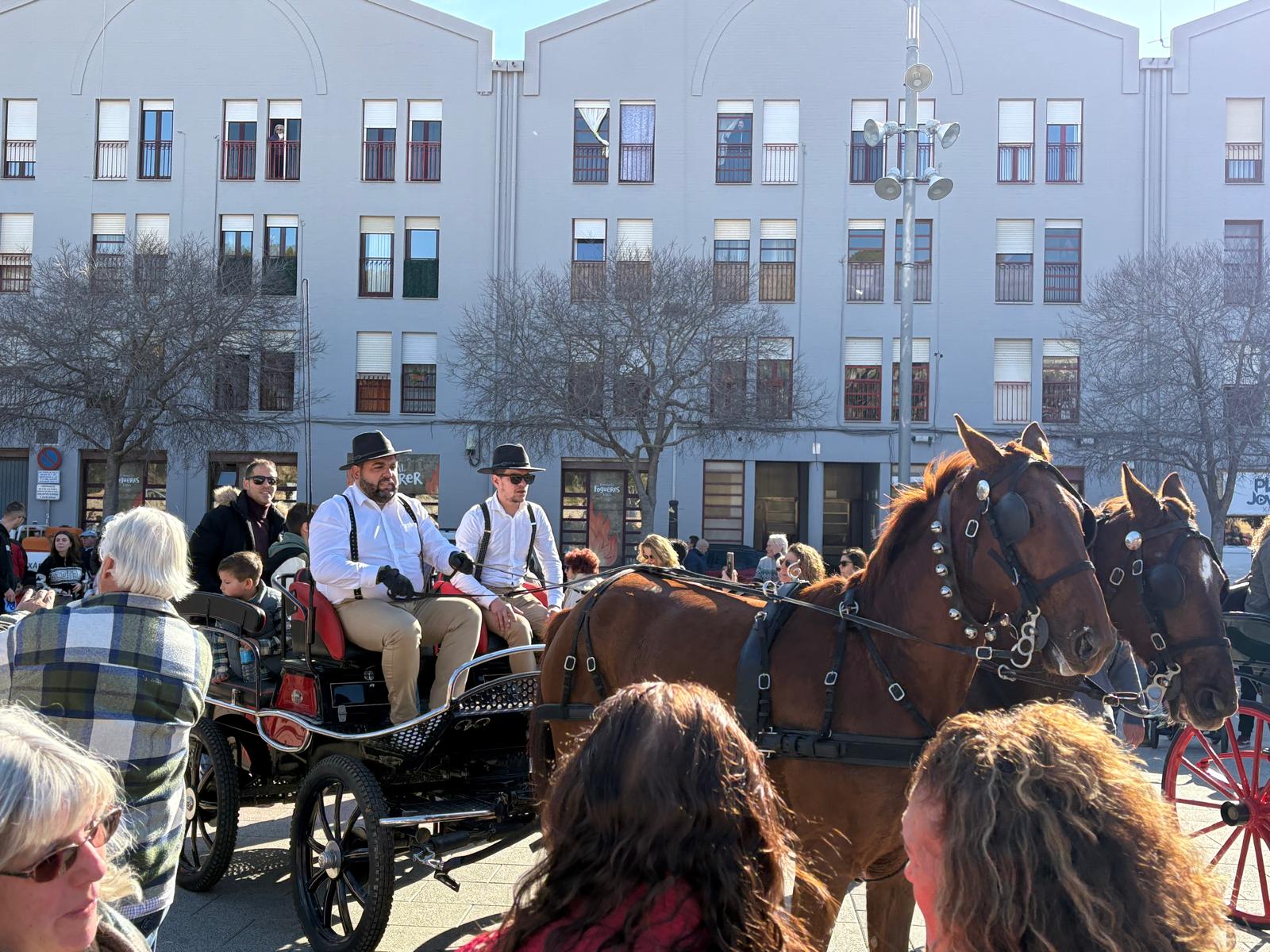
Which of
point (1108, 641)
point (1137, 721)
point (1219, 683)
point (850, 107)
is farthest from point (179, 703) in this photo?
point (850, 107)

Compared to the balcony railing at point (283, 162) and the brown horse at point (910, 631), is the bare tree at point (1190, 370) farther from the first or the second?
the balcony railing at point (283, 162)

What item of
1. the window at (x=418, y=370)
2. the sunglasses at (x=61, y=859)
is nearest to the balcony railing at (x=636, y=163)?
the window at (x=418, y=370)

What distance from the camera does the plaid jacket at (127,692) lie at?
308 cm

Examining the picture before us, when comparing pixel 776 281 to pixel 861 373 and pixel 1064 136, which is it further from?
pixel 1064 136

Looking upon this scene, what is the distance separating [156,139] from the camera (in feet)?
90.2

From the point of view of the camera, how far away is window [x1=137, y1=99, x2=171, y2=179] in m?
27.5

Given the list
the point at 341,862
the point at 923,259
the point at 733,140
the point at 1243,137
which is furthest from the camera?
the point at 733,140

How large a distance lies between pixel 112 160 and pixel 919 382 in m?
21.6

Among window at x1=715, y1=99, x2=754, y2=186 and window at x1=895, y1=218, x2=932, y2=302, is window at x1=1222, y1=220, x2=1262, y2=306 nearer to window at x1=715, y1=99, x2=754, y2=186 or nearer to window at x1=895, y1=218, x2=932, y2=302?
window at x1=895, y1=218, x2=932, y2=302

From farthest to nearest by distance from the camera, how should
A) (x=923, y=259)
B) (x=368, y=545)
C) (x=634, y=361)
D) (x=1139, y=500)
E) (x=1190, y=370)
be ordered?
(x=923, y=259)
(x=634, y=361)
(x=1190, y=370)
(x=368, y=545)
(x=1139, y=500)

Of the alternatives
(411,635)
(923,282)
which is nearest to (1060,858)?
(411,635)

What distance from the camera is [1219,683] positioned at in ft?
15.0

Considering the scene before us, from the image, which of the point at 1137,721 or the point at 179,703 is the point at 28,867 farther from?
the point at 1137,721

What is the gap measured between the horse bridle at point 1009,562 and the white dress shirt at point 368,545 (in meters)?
2.81
